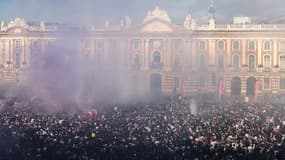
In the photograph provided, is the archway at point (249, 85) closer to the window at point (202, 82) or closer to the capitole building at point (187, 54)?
the capitole building at point (187, 54)

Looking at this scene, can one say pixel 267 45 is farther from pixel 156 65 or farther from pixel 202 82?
pixel 156 65

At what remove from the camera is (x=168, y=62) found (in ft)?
238

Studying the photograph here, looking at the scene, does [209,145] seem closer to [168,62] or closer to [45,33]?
[168,62]

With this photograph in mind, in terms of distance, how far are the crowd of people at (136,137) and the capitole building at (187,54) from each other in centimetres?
3624

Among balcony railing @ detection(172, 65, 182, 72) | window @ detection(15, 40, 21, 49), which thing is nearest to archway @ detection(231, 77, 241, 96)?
balcony railing @ detection(172, 65, 182, 72)

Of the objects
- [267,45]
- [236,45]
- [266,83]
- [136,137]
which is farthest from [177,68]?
[136,137]

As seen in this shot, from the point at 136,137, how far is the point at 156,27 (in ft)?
156

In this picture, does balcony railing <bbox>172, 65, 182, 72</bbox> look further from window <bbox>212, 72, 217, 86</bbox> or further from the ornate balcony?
window <bbox>212, 72, 217, 86</bbox>

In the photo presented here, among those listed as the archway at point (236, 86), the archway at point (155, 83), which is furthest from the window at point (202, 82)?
the archway at point (155, 83)

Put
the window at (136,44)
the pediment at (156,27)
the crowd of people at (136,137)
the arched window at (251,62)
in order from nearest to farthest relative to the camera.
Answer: the crowd of people at (136,137)
the arched window at (251,62)
the pediment at (156,27)
the window at (136,44)

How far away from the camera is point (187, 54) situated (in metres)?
71.7

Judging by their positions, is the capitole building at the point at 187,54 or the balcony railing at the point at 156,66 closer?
the capitole building at the point at 187,54

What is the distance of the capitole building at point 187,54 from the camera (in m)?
70.5

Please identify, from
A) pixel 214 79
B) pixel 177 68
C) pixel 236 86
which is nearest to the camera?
pixel 214 79
